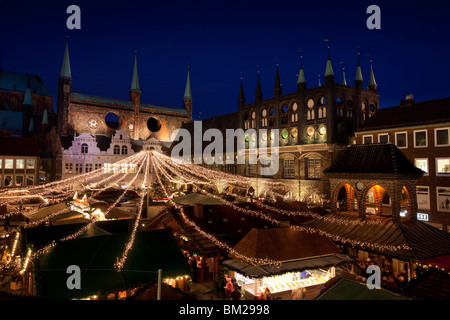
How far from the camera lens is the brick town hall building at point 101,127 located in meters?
54.6

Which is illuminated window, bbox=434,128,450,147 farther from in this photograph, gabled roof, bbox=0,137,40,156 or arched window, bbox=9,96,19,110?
arched window, bbox=9,96,19,110

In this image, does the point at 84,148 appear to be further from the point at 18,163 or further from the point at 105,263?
the point at 105,263

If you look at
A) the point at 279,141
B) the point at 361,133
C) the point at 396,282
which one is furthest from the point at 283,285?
the point at 279,141

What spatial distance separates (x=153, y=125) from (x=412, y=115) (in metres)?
57.5

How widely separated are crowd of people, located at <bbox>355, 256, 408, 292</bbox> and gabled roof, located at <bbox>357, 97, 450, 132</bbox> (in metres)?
15.2

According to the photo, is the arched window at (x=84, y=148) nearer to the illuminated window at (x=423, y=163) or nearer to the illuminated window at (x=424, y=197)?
the illuminated window at (x=423, y=163)

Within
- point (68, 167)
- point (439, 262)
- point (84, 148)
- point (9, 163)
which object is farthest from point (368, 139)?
point (9, 163)

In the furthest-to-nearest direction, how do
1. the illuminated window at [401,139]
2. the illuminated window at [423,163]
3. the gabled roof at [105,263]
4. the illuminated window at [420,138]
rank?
the illuminated window at [401,139]
the illuminated window at [420,138]
the illuminated window at [423,163]
the gabled roof at [105,263]

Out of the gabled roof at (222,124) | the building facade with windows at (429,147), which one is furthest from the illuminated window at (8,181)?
the building facade with windows at (429,147)

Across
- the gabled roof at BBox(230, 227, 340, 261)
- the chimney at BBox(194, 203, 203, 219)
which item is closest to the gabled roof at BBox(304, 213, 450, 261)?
the gabled roof at BBox(230, 227, 340, 261)

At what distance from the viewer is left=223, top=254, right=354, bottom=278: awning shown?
40.6 ft

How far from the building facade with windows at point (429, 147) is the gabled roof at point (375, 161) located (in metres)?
10.9

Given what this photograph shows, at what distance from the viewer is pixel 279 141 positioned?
39.8 m

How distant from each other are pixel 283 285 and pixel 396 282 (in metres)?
5.09
